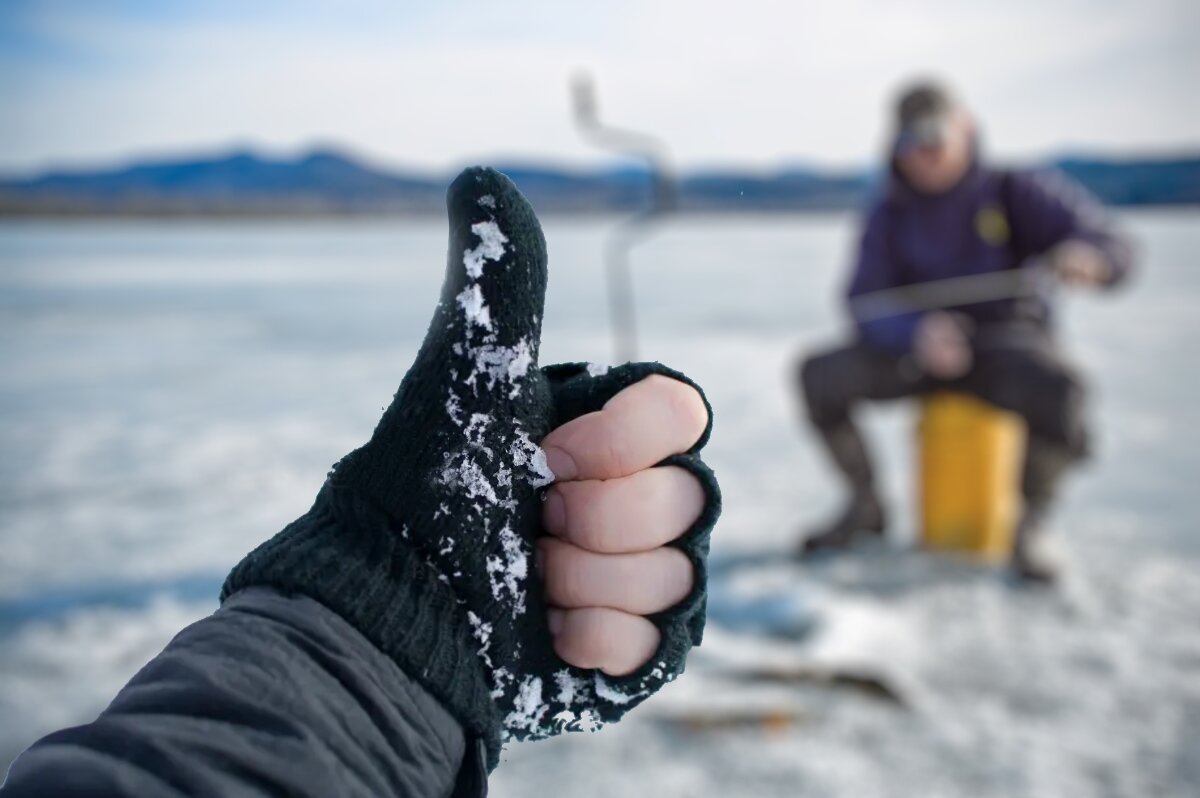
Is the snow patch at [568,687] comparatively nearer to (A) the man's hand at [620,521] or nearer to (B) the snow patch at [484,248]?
(A) the man's hand at [620,521]

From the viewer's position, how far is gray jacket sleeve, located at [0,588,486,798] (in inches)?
19.0

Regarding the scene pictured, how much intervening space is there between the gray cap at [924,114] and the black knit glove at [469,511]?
2477 mm

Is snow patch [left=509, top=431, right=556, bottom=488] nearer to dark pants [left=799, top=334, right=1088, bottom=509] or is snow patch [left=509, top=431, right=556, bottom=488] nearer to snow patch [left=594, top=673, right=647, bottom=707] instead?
snow patch [left=594, top=673, right=647, bottom=707]

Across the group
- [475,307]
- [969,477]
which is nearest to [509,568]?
[475,307]

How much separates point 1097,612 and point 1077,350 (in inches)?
198

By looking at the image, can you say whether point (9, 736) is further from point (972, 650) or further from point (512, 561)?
point (972, 650)

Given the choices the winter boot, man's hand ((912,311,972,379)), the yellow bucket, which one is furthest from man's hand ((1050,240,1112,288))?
the winter boot

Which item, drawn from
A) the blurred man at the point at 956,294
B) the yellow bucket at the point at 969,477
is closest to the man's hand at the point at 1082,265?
the blurred man at the point at 956,294

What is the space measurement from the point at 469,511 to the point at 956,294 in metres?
2.65

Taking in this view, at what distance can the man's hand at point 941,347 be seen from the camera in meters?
2.66

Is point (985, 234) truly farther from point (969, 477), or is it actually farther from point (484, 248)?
point (484, 248)

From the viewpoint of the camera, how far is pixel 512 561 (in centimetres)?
72

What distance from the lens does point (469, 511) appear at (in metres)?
0.69

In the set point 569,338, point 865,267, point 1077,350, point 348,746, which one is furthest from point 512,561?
point 1077,350
